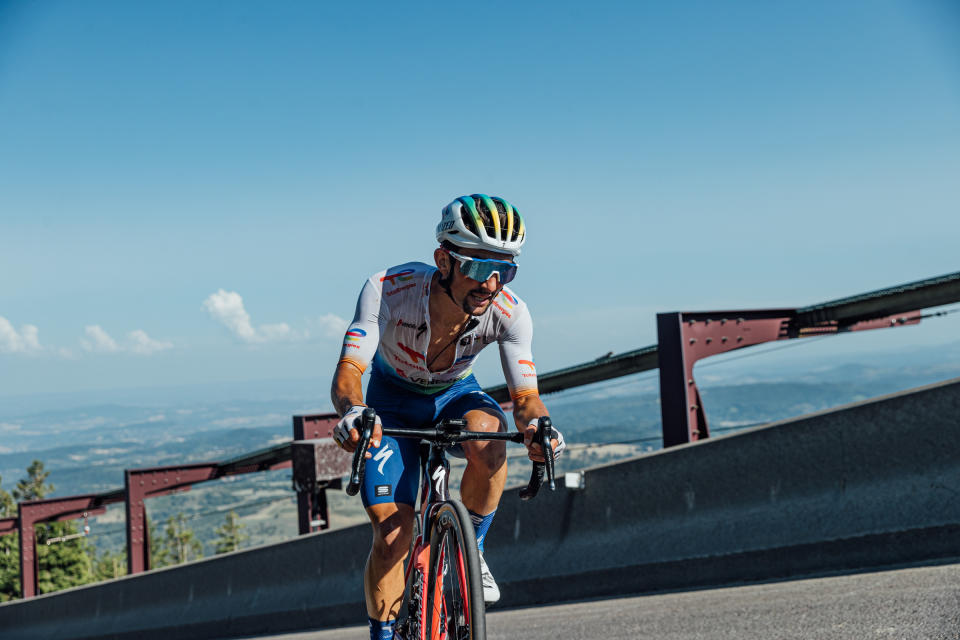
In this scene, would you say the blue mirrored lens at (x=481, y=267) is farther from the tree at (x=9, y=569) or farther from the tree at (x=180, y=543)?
the tree at (x=180, y=543)

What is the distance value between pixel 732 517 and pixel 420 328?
2.87 metres

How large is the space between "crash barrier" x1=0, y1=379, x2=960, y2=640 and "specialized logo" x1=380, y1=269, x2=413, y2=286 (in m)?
2.83

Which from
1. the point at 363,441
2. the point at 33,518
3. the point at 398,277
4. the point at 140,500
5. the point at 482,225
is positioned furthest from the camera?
the point at 33,518

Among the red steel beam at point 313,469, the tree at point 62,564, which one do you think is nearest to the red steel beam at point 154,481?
the red steel beam at point 313,469

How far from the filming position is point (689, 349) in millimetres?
7051

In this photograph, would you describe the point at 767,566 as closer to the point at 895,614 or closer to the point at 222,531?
the point at 895,614

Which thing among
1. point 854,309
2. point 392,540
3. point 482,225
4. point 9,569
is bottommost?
point 9,569

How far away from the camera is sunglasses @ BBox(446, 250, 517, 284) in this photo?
12.9 ft

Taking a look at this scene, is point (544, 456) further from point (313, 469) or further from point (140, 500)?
point (140, 500)

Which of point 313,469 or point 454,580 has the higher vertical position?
point 313,469

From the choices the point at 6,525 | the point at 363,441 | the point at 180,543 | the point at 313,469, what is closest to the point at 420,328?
the point at 363,441

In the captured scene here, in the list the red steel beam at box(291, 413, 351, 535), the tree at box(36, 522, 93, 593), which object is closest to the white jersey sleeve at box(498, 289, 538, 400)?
the red steel beam at box(291, 413, 351, 535)

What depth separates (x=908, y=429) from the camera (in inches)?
209

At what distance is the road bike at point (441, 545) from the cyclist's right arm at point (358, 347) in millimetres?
360
